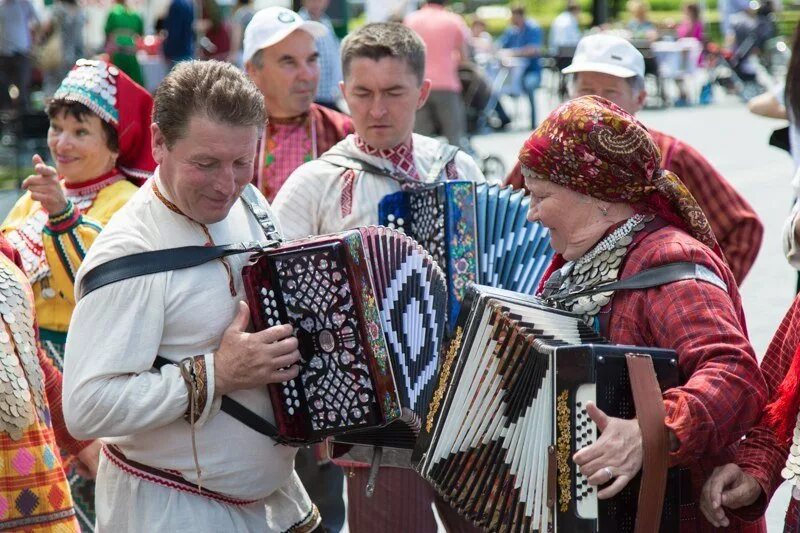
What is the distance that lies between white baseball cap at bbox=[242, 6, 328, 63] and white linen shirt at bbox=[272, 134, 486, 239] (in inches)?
49.6

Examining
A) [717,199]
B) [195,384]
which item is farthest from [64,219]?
[717,199]

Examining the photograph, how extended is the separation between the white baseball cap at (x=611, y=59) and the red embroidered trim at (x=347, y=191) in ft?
4.04

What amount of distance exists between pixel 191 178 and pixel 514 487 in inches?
43.4

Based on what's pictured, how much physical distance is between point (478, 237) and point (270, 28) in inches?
76.1

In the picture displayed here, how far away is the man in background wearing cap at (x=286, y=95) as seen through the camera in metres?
5.44

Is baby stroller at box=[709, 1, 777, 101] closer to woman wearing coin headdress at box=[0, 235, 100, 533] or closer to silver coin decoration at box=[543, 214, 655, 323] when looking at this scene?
silver coin decoration at box=[543, 214, 655, 323]

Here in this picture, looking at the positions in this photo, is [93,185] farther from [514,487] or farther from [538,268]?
[514,487]

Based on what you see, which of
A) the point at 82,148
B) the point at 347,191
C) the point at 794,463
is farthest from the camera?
the point at 82,148

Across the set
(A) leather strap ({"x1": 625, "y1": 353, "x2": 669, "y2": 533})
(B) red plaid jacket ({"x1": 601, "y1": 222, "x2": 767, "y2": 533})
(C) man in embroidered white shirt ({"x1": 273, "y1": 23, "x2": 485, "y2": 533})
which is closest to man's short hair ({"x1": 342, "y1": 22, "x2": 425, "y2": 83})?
(C) man in embroidered white shirt ({"x1": 273, "y1": 23, "x2": 485, "y2": 533})

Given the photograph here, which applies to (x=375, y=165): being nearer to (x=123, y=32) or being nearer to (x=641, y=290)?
(x=641, y=290)

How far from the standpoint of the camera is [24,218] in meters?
4.66

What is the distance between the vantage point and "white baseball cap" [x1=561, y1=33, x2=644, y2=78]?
198 inches

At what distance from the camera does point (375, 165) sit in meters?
4.40

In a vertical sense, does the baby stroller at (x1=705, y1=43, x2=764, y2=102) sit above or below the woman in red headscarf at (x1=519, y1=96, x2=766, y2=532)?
below
